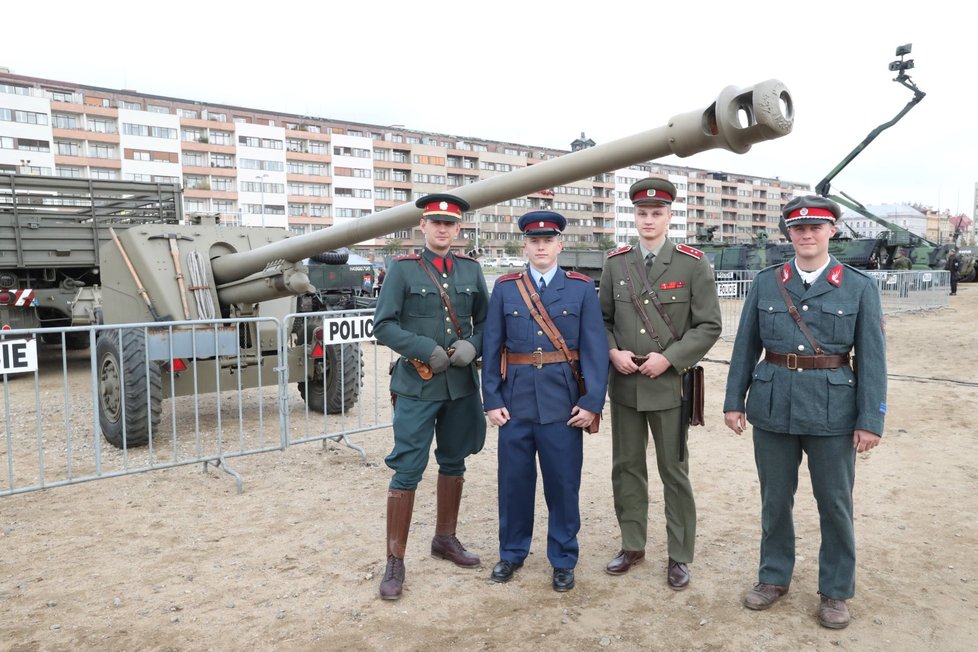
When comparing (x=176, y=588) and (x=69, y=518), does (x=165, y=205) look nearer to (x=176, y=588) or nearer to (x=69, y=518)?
(x=69, y=518)

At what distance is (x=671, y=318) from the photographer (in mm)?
3301

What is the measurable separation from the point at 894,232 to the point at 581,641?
1109 inches

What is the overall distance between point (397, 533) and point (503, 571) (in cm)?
52

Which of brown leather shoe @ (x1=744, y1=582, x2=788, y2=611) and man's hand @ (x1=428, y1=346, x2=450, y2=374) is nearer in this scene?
brown leather shoe @ (x1=744, y1=582, x2=788, y2=611)

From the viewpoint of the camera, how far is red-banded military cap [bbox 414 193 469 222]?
3.38 meters

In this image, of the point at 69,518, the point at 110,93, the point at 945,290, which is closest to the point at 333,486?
the point at 69,518

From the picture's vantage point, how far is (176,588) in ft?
10.8

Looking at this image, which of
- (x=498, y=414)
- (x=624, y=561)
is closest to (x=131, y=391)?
(x=498, y=414)

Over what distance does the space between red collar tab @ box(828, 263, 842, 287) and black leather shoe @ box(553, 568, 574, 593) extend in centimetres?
167

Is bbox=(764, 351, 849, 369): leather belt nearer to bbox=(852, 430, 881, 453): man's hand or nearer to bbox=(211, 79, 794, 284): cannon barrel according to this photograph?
bbox=(852, 430, 881, 453): man's hand

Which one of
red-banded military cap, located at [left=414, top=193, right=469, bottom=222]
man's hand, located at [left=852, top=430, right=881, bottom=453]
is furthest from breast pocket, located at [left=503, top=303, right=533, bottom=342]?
man's hand, located at [left=852, top=430, right=881, bottom=453]

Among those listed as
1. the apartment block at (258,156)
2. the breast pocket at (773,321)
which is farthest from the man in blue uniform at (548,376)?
the apartment block at (258,156)

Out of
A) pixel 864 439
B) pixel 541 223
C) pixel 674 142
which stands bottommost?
pixel 864 439

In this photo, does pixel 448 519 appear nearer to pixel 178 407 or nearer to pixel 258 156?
pixel 178 407
